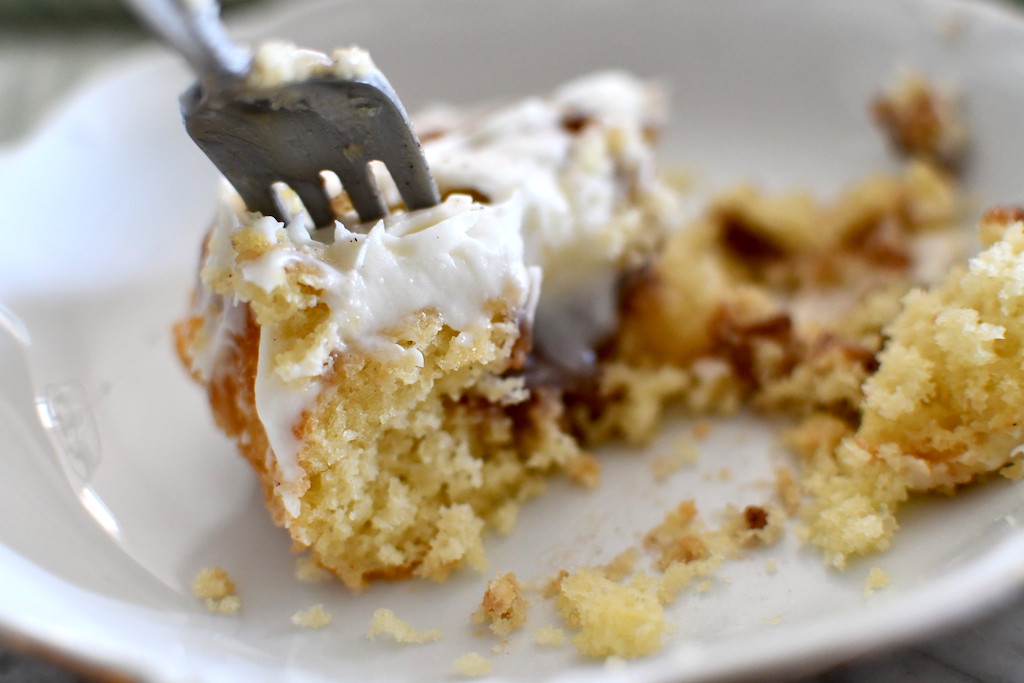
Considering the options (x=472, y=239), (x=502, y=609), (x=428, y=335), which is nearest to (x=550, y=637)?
(x=502, y=609)

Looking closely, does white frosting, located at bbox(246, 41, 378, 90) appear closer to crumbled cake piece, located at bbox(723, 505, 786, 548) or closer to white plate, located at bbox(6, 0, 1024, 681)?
white plate, located at bbox(6, 0, 1024, 681)

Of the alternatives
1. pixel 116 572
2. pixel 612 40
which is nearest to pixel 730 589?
pixel 116 572

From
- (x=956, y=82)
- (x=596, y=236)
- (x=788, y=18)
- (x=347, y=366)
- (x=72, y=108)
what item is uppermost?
(x=788, y=18)

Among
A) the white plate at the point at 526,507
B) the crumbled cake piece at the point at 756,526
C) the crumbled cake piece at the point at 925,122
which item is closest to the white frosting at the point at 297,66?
the white plate at the point at 526,507

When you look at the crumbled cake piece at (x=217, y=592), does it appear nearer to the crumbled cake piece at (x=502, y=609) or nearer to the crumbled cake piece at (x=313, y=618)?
the crumbled cake piece at (x=313, y=618)

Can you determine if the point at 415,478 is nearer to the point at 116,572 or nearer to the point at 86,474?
the point at 116,572

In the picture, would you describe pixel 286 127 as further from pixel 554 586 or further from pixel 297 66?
pixel 554 586

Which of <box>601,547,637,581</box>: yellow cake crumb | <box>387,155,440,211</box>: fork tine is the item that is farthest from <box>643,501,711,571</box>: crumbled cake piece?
<box>387,155,440,211</box>: fork tine
